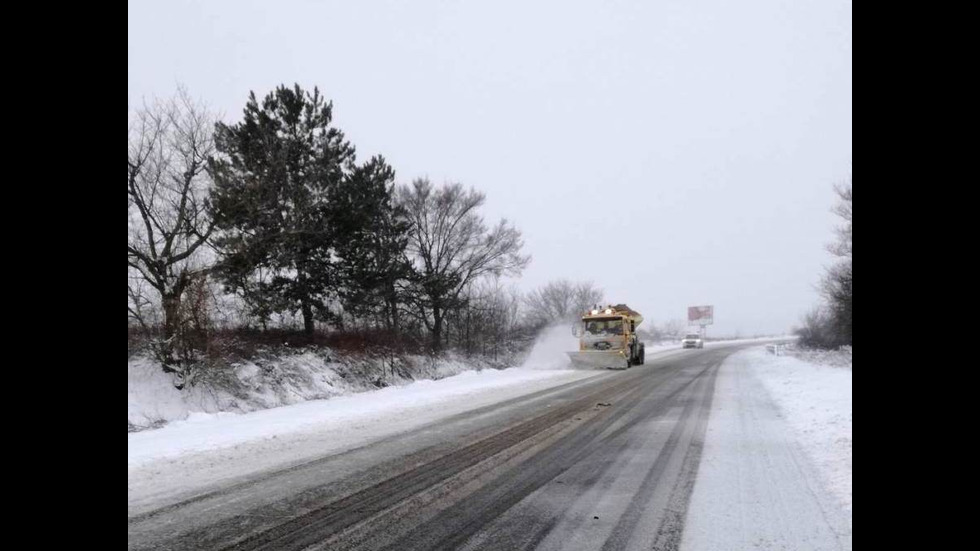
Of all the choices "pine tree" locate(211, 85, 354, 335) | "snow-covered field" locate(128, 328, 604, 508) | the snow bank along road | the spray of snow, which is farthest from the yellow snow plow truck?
the snow bank along road

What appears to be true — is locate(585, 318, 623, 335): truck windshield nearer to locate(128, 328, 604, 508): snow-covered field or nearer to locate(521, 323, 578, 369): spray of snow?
locate(521, 323, 578, 369): spray of snow

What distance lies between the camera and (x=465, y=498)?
5434 millimetres

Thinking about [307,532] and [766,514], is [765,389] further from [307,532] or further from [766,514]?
[307,532]

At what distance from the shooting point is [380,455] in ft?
24.5

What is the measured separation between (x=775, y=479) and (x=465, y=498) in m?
3.42

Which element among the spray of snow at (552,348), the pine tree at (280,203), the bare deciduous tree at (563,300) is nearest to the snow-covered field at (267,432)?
the pine tree at (280,203)

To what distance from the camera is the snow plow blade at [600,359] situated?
86.5 ft

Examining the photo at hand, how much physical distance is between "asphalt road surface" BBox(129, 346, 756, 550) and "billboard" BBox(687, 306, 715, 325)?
277 feet

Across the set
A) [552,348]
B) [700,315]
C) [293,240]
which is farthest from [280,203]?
[700,315]

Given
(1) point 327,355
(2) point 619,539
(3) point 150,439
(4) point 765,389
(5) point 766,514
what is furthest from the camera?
(1) point 327,355
